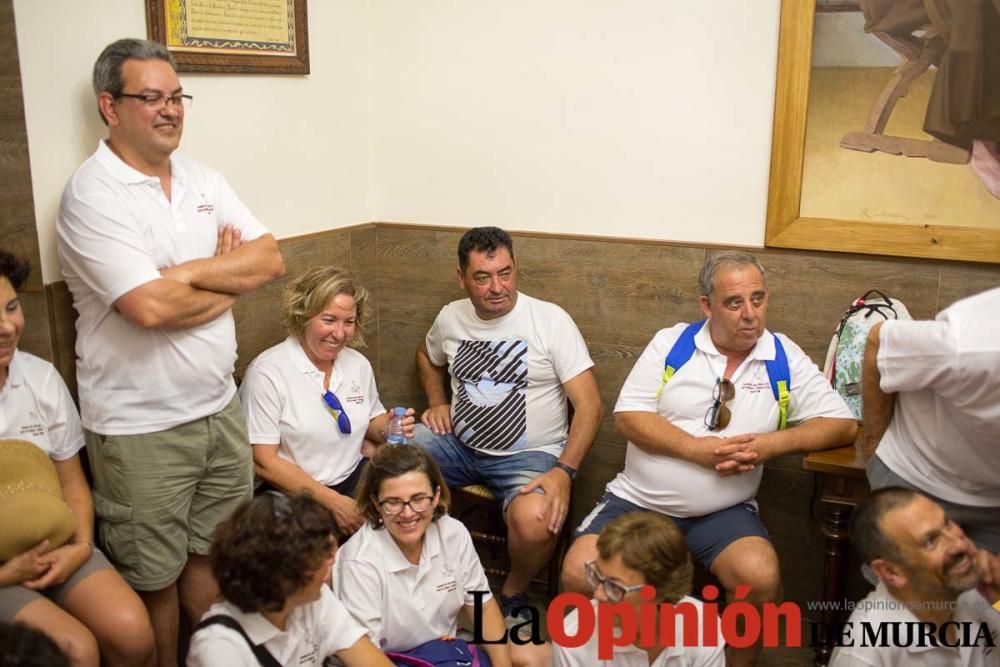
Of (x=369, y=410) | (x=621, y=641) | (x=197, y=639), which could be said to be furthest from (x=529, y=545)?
(x=197, y=639)

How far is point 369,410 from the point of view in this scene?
3.02 m

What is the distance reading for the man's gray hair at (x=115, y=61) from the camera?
7.52 ft

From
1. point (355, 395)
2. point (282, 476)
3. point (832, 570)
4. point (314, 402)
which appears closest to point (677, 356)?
point (832, 570)

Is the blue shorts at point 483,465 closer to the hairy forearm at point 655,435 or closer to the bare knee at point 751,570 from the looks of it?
the hairy forearm at point 655,435

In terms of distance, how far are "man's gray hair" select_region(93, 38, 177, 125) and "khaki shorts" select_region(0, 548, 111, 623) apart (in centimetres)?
112

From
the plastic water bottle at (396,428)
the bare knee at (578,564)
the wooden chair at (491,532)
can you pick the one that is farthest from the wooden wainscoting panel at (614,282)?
the bare knee at (578,564)

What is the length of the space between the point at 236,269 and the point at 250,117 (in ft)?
2.77

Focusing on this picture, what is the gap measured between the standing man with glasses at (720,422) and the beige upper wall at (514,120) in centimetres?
56

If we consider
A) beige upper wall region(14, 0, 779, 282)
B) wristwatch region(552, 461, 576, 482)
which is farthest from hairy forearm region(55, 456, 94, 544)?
wristwatch region(552, 461, 576, 482)

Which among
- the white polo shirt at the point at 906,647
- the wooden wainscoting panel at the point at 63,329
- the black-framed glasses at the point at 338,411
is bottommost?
the white polo shirt at the point at 906,647

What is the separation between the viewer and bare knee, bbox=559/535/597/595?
8.71 ft

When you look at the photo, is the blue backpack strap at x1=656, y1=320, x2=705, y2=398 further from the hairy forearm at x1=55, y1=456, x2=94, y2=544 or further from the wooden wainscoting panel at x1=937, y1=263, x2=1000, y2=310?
the hairy forearm at x1=55, y1=456, x2=94, y2=544

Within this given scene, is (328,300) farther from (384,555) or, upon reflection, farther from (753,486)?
(753,486)

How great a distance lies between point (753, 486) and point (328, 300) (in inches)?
55.2
